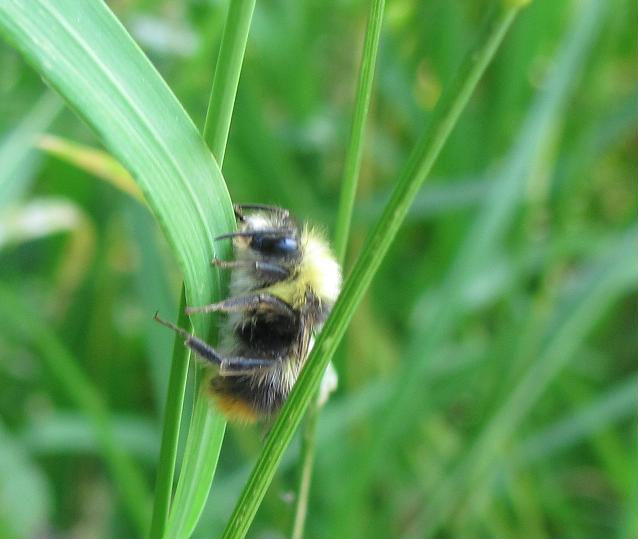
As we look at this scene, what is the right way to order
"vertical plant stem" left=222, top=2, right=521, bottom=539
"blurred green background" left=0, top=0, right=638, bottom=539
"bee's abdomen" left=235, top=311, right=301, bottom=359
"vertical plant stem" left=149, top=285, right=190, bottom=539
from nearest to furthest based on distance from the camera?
"vertical plant stem" left=222, top=2, right=521, bottom=539 → "vertical plant stem" left=149, top=285, right=190, bottom=539 → "bee's abdomen" left=235, top=311, right=301, bottom=359 → "blurred green background" left=0, top=0, right=638, bottom=539

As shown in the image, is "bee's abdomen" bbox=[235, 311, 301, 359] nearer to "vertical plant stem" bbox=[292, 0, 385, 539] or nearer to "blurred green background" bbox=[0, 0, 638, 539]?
"vertical plant stem" bbox=[292, 0, 385, 539]

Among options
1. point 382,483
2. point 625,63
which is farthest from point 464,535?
point 625,63

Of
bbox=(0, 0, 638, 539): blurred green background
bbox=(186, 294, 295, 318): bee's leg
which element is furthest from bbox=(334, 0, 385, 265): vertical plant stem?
bbox=(0, 0, 638, 539): blurred green background

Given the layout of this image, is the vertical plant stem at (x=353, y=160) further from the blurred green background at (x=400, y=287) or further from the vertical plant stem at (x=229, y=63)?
the blurred green background at (x=400, y=287)

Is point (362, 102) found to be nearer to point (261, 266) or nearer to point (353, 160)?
point (353, 160)

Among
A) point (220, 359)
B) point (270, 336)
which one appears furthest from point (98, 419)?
point (220, 359)

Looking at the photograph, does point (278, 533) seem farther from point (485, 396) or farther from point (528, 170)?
point (528, 170)
